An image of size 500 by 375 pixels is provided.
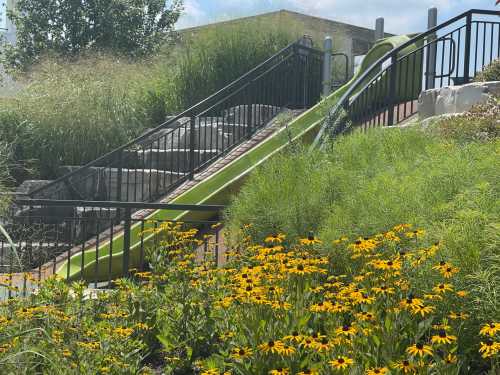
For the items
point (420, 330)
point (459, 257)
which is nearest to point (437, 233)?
point (459, 257)

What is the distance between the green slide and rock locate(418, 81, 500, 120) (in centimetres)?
146

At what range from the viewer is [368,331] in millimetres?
3750

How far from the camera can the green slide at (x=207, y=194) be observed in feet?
29.2

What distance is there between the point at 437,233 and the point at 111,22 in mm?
19623

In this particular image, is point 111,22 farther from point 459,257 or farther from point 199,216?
point 459,257

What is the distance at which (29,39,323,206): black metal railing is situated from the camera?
11266 mm

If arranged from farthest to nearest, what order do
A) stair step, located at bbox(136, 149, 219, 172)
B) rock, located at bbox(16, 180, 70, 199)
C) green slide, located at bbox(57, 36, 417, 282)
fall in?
stair step, located at bbox(136, 149, 219, 172)
rock, located at bbox(16, 180, 70, 199)
green slide, located at bbox(57, 36, 417, 282)

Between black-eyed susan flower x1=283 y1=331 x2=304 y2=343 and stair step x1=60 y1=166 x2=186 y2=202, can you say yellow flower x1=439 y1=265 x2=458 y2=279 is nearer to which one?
black-eyed susan flower x1=283 y1=331 x2=304 y2=343

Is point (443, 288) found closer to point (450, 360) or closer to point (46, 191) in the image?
point (450, 360)

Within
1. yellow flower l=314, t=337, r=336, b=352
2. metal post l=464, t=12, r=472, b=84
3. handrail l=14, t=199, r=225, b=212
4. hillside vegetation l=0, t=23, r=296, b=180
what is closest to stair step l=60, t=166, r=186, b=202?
hillside vegetation l=0, t=23, r=296, b=180

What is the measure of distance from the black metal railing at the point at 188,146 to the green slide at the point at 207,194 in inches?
38.0

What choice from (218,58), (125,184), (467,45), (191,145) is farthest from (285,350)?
(218,58)

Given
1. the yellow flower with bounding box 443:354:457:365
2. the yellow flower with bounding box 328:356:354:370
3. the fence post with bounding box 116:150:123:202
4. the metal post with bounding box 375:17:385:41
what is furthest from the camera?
the metal post with bounding box 375:17:385:41

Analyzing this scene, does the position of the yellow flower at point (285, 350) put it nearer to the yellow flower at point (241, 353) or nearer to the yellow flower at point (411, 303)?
the yellow flower at point (241, 353)
